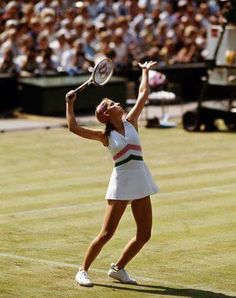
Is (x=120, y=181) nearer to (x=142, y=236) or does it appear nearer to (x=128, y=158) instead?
(x=128, y=158)

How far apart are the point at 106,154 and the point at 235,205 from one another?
252 inches

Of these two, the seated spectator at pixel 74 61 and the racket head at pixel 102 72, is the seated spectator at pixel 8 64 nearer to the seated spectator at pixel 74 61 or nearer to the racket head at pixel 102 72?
the seated spectator at pixel 74 61

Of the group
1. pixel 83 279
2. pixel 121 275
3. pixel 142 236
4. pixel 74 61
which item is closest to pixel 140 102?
pixel 142 236

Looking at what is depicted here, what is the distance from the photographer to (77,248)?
44.7 feet

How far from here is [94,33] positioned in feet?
98.2

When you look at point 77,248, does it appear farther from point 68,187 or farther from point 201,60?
point 201,60

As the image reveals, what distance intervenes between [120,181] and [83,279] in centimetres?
106

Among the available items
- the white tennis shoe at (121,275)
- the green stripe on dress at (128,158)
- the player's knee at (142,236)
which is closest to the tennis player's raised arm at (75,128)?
the green stripe on dress at (128,158)

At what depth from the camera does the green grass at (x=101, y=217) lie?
11.8m

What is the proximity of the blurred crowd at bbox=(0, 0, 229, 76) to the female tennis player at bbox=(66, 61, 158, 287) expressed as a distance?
16.6m

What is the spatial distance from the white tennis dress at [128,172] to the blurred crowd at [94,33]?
16.7 metres

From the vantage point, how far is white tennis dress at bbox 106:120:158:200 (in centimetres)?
1143

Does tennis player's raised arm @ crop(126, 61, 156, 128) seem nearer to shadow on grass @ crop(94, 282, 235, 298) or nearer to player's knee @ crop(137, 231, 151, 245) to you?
player's knee @ crop(137, 231, 151, 245)

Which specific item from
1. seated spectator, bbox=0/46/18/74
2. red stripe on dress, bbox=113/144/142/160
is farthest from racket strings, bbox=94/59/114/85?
seated spectator, bbox=0/46/18/74
